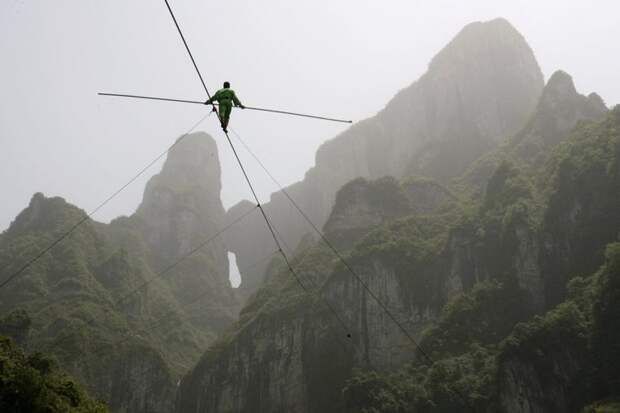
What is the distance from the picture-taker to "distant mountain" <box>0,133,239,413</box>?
2648 inches

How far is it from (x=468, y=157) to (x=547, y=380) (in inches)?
2397

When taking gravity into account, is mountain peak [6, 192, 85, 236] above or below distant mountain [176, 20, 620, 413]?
above

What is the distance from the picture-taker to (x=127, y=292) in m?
85.1

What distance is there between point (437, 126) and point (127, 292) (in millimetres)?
63100

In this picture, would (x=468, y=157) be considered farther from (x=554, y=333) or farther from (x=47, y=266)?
(x=47, y=266)

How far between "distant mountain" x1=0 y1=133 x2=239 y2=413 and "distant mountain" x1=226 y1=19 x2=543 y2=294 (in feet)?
59.5

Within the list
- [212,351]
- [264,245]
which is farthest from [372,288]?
[264,245]

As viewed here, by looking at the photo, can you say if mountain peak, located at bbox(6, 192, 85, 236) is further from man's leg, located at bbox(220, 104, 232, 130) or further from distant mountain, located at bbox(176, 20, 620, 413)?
man's leg, located at bbox(220, 104, 232, 130)

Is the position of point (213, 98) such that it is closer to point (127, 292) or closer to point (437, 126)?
point (127, 292)

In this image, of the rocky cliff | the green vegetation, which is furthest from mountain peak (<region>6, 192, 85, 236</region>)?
the green vegetation

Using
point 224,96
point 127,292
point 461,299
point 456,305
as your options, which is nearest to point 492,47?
point 461,299

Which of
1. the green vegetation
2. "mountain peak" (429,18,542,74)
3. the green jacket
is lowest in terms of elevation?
the green vegetation

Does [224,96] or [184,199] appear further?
[184,199]

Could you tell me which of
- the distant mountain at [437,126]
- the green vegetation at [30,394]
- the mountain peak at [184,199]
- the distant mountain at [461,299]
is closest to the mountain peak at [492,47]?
the distant mountain at [437,126]
